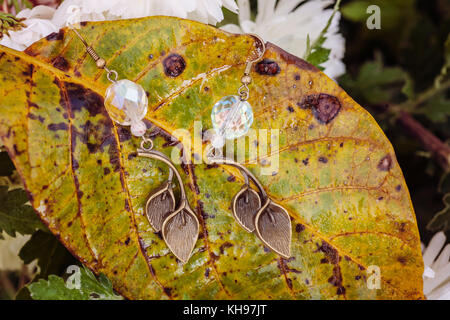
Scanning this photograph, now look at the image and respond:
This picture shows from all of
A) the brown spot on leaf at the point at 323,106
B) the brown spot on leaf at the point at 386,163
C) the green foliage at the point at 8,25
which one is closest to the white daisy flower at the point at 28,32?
the green foliage at the point at 8,25

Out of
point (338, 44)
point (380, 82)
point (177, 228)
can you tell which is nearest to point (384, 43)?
point (380, 82)

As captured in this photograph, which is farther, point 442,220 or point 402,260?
point 442,220

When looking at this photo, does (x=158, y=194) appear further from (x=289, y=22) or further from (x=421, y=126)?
(x=421, y=126)

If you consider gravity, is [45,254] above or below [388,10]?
below

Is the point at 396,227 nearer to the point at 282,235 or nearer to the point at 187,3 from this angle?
the point at 282,235

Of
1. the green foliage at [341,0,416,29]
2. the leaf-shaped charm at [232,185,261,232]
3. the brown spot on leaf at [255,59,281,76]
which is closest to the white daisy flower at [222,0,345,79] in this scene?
the brown spot on leaf at [255,59,281,76]

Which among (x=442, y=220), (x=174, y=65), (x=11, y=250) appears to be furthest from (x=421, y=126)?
(x=11, y=250)

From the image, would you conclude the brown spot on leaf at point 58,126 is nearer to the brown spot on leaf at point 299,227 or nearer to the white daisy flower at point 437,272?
the brown spot on leaf at point 299,227
